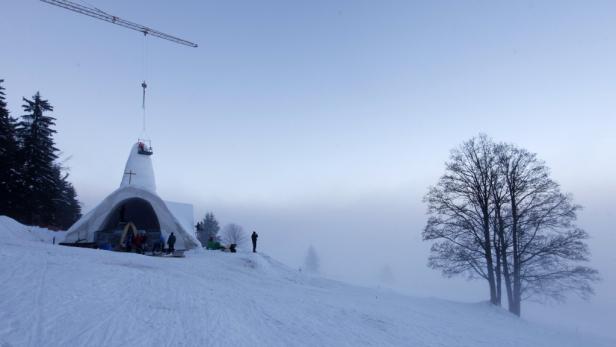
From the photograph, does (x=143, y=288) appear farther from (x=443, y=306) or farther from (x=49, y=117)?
(x=49, y=117)

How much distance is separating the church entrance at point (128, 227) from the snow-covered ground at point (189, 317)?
10.8 m

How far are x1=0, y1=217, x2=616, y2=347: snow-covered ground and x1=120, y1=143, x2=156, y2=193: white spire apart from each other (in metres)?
21.7

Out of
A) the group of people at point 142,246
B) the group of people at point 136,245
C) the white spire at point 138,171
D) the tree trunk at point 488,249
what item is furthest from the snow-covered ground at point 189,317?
the white spire at point 138,171

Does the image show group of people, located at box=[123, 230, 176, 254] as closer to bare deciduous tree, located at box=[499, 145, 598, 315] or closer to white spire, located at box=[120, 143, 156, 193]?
white spire, located at box=[120, 143, 156, 193]

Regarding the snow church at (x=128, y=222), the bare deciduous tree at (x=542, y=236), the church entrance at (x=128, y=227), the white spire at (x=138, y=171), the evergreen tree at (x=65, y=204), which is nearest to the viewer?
the bare deciduous tree at (x=542, y=236)

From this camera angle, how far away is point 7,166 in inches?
1069

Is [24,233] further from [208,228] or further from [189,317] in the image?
[208,228]

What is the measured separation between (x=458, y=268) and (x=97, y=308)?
60.2 feet

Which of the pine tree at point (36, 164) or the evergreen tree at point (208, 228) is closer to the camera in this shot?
the pine tree at point (36, 164)

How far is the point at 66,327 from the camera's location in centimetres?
526

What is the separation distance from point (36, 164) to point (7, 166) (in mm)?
1994

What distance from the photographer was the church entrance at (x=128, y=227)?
2281 centimetres

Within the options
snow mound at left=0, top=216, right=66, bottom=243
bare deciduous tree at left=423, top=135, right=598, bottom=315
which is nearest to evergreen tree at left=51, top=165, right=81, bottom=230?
snow mound at left=0, top=216, right=66, bottom=243

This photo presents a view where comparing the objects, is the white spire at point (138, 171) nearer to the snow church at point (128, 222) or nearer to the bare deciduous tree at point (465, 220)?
the snow church at point (128, 222)
